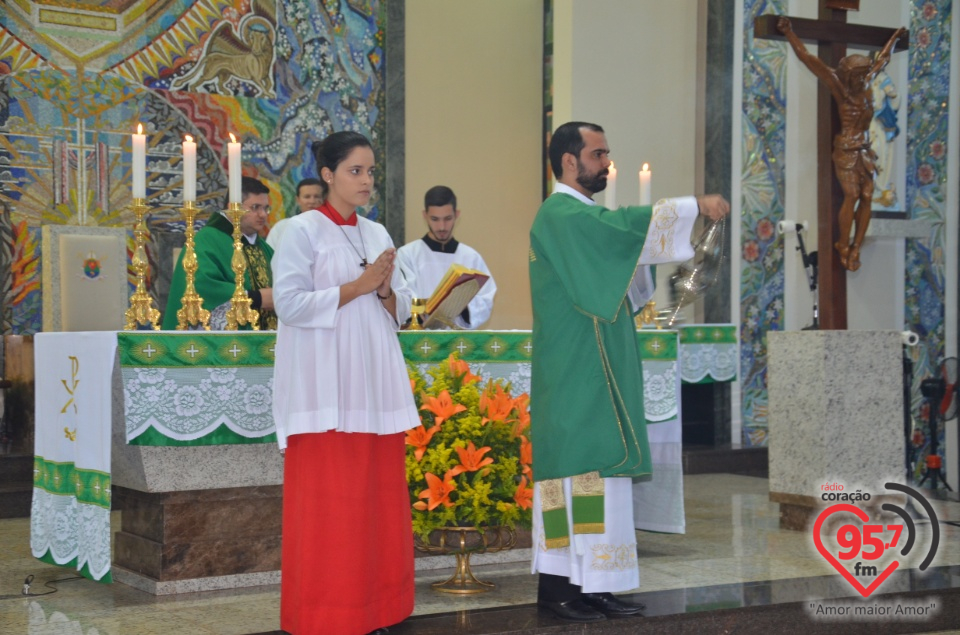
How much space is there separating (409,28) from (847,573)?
6.33 metres

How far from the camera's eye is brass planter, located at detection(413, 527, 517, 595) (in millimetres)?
4621

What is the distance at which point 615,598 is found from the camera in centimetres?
402

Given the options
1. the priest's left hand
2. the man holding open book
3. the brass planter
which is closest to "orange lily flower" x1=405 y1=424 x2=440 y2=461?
the brass planter

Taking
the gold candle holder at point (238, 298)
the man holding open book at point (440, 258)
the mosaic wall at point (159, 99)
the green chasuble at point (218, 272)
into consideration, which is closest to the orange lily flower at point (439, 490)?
the gold candle holder at point (238, 298)

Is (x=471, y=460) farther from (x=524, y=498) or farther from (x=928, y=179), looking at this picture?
(x=928, y=179)

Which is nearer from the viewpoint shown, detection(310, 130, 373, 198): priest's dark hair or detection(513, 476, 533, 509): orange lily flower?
detection(310, 130, 373, 198): priest's dark hair

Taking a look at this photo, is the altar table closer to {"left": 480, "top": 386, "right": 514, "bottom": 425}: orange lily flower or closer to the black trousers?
{"left": 480, "top": 386, "right": 514, "bottom": 425}: orange lily flower

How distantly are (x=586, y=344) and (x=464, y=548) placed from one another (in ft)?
3.86

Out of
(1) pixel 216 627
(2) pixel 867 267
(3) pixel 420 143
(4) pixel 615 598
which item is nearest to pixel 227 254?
(1) pixel 216 627

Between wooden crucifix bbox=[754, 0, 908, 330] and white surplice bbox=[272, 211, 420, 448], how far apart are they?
131 inches

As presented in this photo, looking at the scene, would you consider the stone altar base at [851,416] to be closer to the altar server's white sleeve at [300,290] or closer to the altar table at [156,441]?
the altar table at [156,441]

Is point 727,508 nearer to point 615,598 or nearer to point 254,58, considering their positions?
point 615,598

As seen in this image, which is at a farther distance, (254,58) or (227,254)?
(254,58)

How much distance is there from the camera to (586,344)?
12.7 ft
